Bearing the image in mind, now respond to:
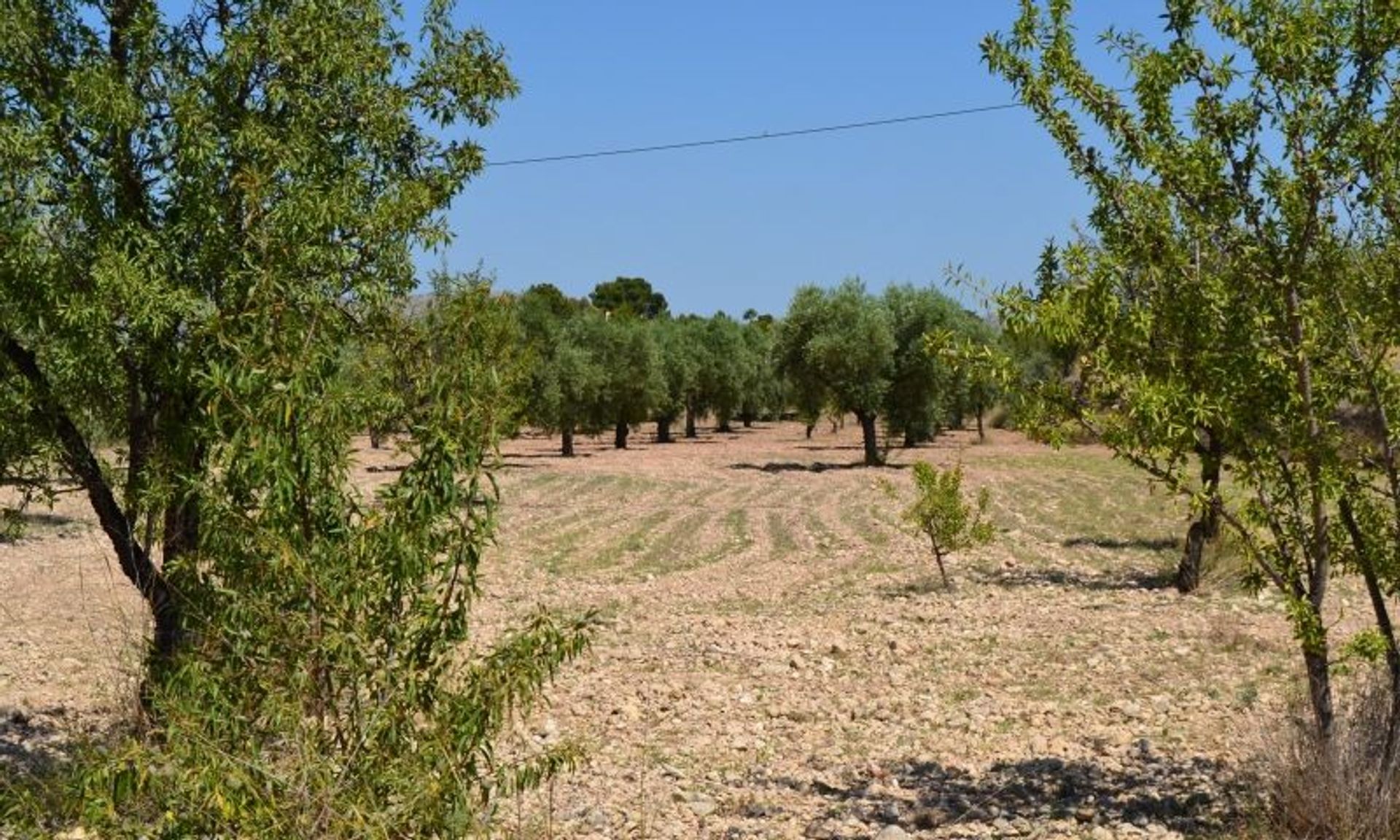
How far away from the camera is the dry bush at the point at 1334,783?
24.9 ft

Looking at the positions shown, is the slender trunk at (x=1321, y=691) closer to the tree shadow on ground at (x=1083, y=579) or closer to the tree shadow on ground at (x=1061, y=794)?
the tree shadow on ground at (x=1061, y=794)

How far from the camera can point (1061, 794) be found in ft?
31.2

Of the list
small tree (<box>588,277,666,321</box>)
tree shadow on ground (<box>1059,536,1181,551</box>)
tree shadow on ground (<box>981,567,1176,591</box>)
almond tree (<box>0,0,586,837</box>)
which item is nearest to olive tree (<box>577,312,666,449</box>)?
tree shadow on ground (<box>1059,536,1181,551</box>)

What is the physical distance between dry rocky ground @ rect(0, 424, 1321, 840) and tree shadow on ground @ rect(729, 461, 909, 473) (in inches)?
829

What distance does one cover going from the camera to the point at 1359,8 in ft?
25.5

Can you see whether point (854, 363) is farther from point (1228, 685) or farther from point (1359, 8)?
point (1359, 8)

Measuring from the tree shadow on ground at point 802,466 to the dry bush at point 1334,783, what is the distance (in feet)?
135

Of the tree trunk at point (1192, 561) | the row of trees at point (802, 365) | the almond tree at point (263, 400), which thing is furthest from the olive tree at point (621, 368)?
the almond tree at point (263, 400)

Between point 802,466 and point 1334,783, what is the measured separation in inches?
1774

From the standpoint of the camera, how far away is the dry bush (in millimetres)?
7602

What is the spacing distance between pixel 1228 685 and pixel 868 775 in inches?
181

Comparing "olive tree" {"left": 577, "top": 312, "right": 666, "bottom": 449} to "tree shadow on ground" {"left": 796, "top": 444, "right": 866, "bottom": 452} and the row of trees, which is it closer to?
the row of trees

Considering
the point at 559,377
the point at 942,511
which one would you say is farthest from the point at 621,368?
the point at 942,511

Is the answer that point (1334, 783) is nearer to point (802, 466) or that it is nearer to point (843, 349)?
point (843, 349)
